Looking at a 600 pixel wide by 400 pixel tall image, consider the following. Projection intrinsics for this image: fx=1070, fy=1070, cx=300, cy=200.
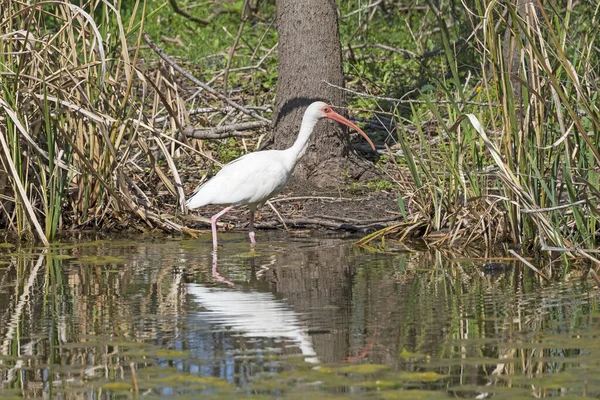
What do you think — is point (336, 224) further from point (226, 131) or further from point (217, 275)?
point (226, 131)

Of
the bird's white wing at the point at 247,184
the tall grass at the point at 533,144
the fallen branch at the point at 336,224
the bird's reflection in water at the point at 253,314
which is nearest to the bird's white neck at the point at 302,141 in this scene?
the bird's white wing at the point at 247,184

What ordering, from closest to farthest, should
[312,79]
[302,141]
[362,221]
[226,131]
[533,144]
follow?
[533,144], [362,221], [302,141], [312,79], [226,131]

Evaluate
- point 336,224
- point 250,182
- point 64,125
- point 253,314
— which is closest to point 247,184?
point 250,182

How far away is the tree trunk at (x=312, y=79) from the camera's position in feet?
32.0

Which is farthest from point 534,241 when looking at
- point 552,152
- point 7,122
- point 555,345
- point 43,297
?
point 7,122

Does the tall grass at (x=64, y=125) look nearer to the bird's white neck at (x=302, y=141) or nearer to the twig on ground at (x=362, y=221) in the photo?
the bird's white neck at (x=302, y=141)

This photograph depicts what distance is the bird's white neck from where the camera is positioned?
8570 mm

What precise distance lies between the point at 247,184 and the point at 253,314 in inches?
114

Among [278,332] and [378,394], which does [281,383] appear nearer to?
[378,394]

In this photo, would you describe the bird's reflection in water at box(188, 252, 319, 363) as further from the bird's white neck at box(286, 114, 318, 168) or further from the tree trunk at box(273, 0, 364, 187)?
the tree trunk at box(273, 0, 364, 187)

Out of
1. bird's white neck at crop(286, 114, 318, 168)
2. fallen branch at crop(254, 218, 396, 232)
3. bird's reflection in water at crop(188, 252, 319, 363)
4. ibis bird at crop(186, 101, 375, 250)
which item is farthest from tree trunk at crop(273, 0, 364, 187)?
bird's reflection in water at crop(188, 252, 319, 363)

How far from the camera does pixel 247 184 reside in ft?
27.0

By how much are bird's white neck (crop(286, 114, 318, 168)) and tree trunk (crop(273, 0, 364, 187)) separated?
39.6 inches

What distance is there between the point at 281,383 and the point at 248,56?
9849 mm
